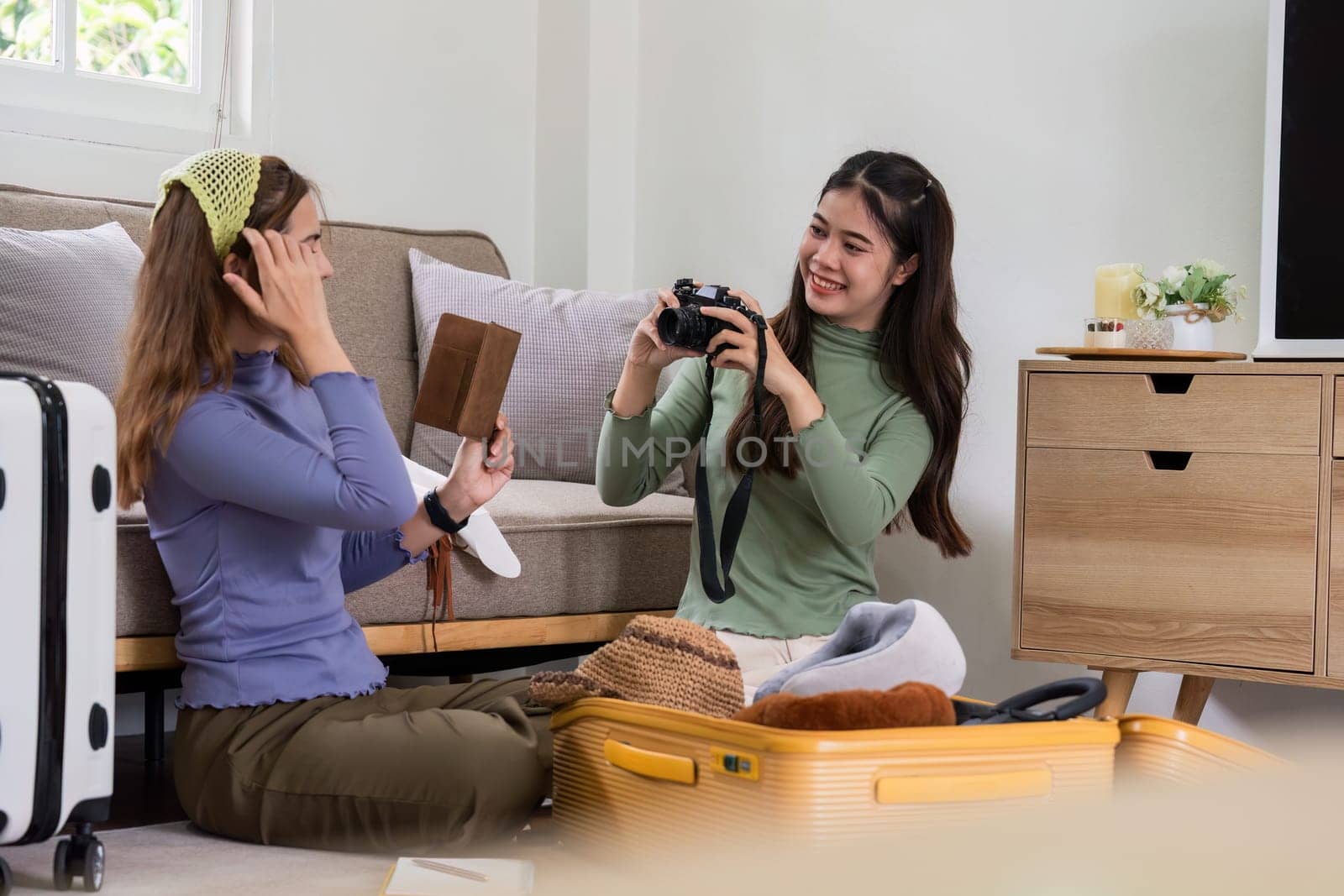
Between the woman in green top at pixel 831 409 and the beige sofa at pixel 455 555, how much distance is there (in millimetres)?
183

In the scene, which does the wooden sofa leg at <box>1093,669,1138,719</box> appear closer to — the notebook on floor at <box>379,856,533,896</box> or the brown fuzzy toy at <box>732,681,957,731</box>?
the brown fuzzy toy at <box>732,681,957,731</box>

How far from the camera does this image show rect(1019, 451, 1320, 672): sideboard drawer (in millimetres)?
1612

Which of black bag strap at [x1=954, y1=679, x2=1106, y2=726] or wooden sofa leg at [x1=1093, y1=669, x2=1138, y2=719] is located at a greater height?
black bag strap at [x1=954, y1=679, x2=1106, y2=726]

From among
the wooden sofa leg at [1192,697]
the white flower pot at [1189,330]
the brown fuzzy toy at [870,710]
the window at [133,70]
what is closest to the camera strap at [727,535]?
the brown fuzzy toy at [870,710]

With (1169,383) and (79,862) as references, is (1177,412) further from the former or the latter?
(79,862)

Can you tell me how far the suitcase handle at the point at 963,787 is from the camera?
41.0 inches

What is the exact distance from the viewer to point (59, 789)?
1.16 meters

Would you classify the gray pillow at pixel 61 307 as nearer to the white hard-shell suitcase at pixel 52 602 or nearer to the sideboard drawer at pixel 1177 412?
the white hard-shell suitcase at pixel 52 602

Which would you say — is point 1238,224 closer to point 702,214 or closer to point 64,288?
point 702,214

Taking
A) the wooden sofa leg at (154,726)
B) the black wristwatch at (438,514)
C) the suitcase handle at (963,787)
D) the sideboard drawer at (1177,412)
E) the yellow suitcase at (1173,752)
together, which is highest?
the sideboard drawer at (1177,412)

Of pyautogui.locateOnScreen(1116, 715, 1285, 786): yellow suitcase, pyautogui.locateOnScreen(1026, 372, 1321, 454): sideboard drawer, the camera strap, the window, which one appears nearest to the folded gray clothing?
pyautogui.locateOnScreen(1116, 715, 1285, 786): yellow suitcase

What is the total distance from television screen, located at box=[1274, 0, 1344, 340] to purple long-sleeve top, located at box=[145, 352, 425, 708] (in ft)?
4.09

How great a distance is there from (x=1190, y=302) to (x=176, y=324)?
1.31 meters

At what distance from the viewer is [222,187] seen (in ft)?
4.43
